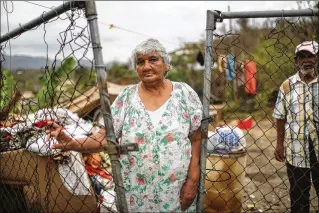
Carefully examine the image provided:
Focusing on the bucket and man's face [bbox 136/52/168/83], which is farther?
the bucket

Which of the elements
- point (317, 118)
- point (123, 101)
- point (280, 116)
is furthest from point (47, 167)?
point (317, 118)

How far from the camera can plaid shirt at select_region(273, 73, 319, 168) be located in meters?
2.73

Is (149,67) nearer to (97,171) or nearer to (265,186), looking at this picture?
(97,171)

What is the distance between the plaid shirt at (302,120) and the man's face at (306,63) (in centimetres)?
8

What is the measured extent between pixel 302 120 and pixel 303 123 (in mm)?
29

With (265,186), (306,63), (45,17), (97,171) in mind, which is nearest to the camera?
(45,17)

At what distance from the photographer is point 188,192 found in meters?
2.00

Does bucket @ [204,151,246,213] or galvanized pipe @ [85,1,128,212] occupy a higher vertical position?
galvanized pipe @ [85,1,128,212]

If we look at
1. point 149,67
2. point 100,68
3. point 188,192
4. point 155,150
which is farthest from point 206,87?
point 100,68

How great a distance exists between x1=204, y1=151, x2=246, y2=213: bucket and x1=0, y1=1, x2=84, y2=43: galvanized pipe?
2008 millimetres

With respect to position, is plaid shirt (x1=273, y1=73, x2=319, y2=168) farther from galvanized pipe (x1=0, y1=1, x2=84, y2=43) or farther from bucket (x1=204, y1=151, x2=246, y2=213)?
galvanized pipe (x1=0, y1=1, x2=84, y2=43)

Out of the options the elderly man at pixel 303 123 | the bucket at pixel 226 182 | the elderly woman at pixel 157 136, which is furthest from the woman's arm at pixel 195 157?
the elderly man at pixel 303 123

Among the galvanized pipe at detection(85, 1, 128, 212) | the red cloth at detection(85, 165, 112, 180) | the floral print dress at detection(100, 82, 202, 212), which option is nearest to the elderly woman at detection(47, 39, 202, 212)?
the floral print dress at detection(100, 82, 202, 212)

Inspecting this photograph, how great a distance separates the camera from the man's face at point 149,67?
199 cm
